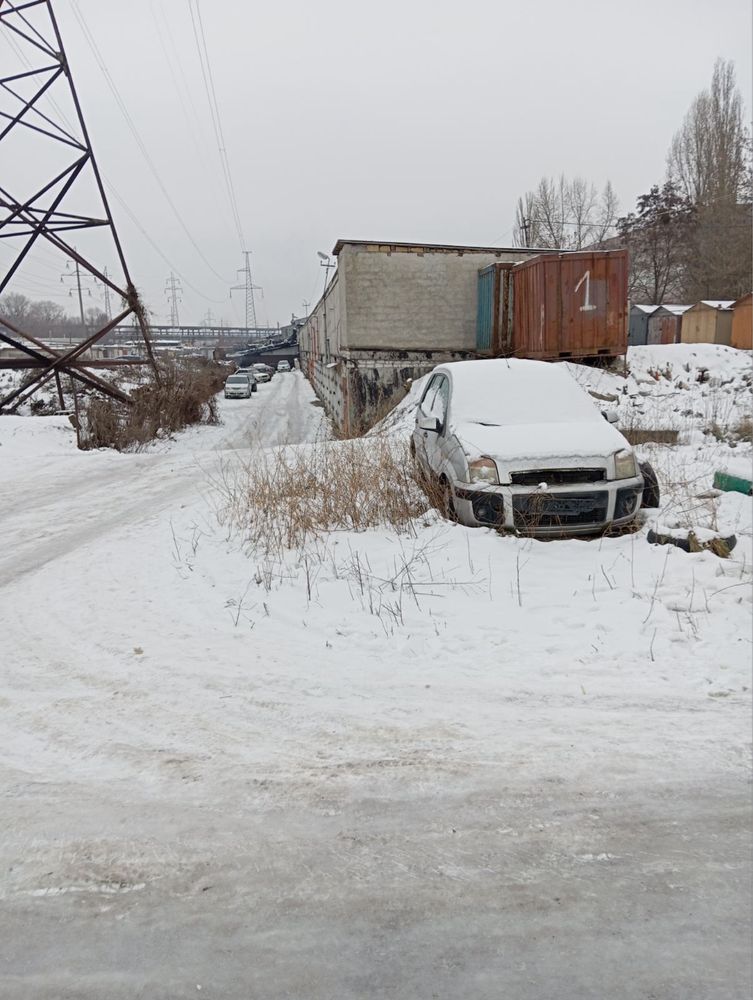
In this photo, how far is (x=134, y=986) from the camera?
1.83m

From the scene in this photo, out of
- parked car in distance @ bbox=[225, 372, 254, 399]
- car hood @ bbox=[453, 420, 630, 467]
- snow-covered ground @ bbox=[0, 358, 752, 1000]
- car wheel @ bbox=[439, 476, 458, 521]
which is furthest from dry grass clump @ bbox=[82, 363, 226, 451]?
parked car in distance @ bbox=[225, 372, 254, 399]

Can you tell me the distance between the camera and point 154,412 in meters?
16.8

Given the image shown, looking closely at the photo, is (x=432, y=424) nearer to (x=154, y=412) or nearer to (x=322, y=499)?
(x=322, y=499)

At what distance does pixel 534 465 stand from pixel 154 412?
44.4ft

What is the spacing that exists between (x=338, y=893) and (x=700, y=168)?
5642 centimetres

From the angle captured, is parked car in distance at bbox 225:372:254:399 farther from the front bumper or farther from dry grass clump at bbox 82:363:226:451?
the front bumper

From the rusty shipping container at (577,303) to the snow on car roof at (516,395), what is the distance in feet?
31.2

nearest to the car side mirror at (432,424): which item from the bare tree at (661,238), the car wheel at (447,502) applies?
the car wheel at (447,502)

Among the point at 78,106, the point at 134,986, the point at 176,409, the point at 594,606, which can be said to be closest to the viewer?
the point at 134,986

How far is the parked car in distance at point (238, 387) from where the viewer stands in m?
33.9

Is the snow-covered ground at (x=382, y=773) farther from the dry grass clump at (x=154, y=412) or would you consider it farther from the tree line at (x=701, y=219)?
the tree line at (x=701, y=219)

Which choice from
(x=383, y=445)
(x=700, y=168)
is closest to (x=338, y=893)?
(x=383, y=445)

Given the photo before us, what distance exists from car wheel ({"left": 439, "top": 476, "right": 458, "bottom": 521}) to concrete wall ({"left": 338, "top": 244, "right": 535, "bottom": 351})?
12.9 metres

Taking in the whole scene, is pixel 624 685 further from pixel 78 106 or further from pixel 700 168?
pixel 700 168
